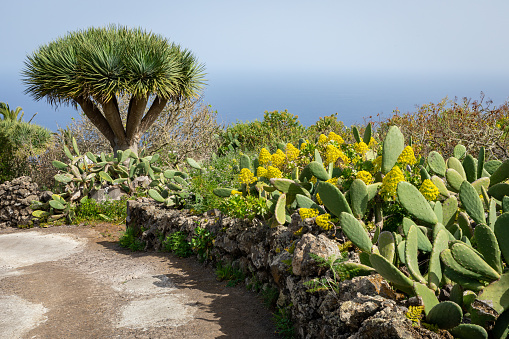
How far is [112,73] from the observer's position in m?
10.9

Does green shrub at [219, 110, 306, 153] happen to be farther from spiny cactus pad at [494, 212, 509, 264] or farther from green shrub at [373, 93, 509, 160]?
spiny cactus pad at [494, 212, 509, 264]

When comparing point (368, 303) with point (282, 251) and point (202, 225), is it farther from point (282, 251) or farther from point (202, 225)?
point (202, 225)

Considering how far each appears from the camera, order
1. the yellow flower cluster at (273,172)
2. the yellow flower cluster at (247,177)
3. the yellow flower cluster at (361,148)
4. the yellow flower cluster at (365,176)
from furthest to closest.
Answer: the yellow flower cluster at (247,177) < the yellow flower cluster at (273,172) < the yellow flower cluster at (361,148) < the yellow flower cluster at (365,176)

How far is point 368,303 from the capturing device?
2648mm

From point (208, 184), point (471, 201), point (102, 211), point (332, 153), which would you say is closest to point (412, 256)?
point (471, 201)

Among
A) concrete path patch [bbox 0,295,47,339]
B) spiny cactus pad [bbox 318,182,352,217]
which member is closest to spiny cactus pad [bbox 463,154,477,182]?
spiny cactus pad [bbox 318,182,352,217]

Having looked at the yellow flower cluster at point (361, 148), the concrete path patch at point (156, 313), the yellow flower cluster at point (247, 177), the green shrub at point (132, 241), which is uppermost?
the yellow flower cluster at point (361, 148)

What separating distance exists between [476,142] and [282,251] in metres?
4.68

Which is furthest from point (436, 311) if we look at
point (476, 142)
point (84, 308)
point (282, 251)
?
point (476, 142)

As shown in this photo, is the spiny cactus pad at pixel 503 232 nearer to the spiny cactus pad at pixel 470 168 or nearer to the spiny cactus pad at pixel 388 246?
the spiny cactus pad at pixel 388 246

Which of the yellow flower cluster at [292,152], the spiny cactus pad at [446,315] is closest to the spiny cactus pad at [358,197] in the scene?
the spiny cactus pad at [446,315]

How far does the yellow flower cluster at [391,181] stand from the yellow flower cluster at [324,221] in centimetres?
47

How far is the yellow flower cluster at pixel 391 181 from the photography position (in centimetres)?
344

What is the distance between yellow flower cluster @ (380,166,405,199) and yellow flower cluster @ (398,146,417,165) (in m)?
0.25
